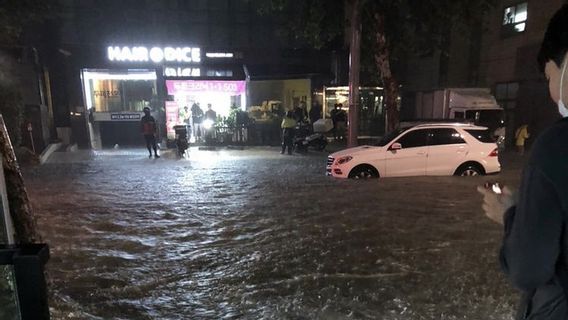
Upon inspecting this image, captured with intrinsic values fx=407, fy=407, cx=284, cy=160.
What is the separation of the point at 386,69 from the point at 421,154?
4491 mm

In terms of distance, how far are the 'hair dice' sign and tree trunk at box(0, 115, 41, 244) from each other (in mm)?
16824

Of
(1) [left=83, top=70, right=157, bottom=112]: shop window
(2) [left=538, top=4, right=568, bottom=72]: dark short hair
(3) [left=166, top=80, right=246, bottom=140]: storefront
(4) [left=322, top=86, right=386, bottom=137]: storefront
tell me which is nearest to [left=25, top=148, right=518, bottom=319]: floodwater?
(2) [left=538, top=4, right=568, bottom=72]: dark short hair

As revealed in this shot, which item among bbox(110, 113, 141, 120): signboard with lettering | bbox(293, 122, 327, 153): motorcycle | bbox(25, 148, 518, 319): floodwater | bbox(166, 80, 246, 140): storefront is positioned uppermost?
bbox(166, 80, 246, 140): storefront

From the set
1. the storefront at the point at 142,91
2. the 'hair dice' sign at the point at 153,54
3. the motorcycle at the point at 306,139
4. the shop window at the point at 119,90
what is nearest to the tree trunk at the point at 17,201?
the motorcycle at the point at 306,139

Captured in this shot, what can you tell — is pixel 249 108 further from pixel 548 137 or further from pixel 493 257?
pixel 548 137

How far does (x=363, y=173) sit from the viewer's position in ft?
36.8

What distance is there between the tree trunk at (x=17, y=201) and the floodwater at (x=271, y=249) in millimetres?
1118

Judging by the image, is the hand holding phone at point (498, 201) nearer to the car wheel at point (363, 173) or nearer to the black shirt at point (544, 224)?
the black shirt at point (544, 224)

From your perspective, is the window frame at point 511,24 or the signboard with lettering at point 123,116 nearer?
the window frame at point 511,24

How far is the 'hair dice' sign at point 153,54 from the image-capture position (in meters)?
19.1

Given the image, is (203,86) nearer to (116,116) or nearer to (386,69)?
(116,116)

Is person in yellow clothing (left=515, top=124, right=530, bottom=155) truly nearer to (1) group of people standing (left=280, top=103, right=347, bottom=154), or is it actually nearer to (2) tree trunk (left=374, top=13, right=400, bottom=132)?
(2) tree trunk (left=374, top=13, right=400, bottom=132)

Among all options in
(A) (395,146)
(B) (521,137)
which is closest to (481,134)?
(A) (395,146)

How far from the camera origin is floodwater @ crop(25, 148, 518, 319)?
4473mm
